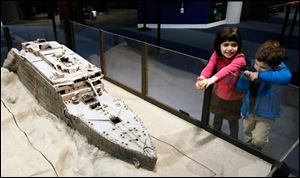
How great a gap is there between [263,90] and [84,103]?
3148mm

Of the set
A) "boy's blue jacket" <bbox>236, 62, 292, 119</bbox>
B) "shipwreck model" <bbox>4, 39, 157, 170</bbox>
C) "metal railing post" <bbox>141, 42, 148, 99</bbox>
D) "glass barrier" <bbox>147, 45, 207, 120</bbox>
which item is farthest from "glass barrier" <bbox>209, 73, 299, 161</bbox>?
"metal railing post" <bbox>141, 42, 148, 99</bbox>

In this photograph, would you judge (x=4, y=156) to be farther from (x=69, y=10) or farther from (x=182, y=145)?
(x=69, y=10)

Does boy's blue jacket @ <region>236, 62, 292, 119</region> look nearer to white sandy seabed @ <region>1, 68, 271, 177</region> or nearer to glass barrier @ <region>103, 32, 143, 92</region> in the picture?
white sandy seabed @ <region>1, 68, 271, 177</region>

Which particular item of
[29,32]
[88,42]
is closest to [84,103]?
[88,42]

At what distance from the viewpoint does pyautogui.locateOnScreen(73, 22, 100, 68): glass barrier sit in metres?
8.56

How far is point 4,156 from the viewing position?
482cm

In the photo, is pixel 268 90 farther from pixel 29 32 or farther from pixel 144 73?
pixel 29 32

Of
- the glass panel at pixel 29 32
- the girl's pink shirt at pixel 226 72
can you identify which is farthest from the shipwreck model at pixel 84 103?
the glass panel at pixel 29 32

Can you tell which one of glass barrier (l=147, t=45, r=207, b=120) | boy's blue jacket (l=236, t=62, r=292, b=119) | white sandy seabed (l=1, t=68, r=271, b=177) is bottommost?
white sandy seabed (l=1, t=68, r=271, b=177)

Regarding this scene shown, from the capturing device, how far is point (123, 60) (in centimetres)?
826

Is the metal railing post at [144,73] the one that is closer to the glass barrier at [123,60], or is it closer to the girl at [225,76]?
the glass barrier at [123,60]

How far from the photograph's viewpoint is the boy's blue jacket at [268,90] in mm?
3742

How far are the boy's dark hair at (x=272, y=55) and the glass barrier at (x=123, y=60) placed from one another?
3797 mm

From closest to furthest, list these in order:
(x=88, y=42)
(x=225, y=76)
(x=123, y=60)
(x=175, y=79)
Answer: (x=225, y=76) → (x=175, y=79) → (x=123, y=60) → (x=88, y=42)
